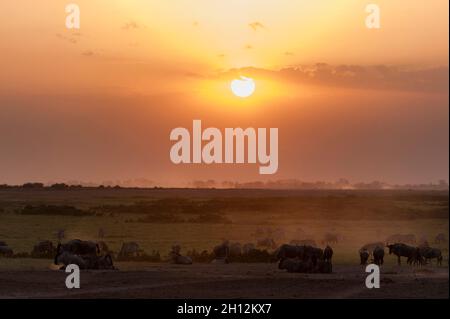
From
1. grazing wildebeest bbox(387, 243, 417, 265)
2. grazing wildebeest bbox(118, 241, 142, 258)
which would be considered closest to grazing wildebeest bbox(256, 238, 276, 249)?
grazing wildebeest bbox(118, 241, 142, 258)

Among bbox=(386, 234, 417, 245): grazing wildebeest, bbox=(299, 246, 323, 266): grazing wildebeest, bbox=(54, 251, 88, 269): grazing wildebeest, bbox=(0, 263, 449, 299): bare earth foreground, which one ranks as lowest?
bbox=(0, 263, 449, 299): bare earth foreground

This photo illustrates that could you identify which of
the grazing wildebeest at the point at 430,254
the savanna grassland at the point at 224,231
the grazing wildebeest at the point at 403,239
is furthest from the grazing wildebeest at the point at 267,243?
the grazing wildebeest at the point at 430,254

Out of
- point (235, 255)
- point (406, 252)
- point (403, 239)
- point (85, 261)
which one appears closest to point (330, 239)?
point (403, 239)

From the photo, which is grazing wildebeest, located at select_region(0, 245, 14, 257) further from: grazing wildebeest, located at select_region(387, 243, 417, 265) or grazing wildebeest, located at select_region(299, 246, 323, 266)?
grazing wildebeest, located at select_region(387, 243, 417, 265)

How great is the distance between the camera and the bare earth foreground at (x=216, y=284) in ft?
85.3

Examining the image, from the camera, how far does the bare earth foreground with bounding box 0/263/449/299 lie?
26.0 meters

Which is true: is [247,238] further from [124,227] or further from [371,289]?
[371,289]

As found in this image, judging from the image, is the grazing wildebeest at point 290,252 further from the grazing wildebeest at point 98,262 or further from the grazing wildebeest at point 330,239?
the grazing wildebeest at point 330,239

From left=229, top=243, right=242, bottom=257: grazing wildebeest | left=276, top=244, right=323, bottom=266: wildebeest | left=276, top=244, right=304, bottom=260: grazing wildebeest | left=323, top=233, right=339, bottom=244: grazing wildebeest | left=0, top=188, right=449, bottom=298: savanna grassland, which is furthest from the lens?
left=323, top=233, right=339, bottom=244: grazing wildebeest

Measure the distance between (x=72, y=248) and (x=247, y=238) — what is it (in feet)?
66.2

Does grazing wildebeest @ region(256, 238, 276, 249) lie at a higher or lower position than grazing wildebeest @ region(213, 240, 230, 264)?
higher
